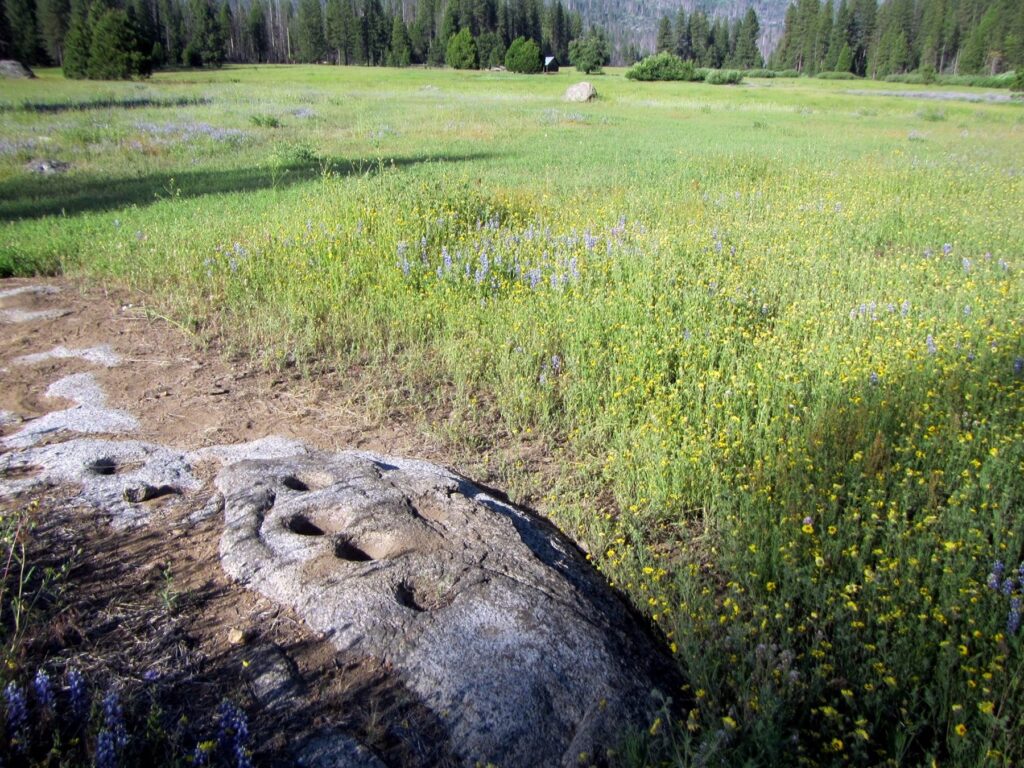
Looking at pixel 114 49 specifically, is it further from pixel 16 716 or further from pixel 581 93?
pixel 16 716

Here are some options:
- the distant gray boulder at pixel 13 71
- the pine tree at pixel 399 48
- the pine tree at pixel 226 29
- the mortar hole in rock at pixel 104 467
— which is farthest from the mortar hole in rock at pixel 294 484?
the pine tree at pixel 226 29

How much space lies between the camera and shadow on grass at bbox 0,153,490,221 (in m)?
11.2

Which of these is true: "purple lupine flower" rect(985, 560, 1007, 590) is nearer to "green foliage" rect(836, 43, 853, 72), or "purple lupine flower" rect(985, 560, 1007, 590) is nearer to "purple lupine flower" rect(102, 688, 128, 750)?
"purple lupine flower" rect(102, 688, 128, 750)

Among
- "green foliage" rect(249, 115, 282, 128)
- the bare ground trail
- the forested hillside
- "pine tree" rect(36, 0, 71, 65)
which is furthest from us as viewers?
the forested hillside

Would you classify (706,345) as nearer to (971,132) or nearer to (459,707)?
(459,707)

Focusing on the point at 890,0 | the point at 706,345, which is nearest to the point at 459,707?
the point at 706,345

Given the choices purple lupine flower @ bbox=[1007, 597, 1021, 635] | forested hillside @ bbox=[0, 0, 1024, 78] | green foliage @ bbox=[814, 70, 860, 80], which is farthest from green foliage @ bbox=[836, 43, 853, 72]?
purple lupine flower @ bbox=[1007, 597, 1021, 635]

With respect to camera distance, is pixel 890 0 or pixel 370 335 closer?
pixel 370 335

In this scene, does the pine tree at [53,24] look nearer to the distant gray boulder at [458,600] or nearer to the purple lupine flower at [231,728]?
the distant gray boulder at [458,600]

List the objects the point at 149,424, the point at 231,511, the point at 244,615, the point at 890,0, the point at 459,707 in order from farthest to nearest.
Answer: the point at 890,0, the point at 149,424, the point at 231,511, the point at 244,615, the point at 459,707

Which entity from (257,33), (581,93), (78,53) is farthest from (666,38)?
(78,53)

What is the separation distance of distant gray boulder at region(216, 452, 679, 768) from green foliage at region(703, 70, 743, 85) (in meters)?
65.1

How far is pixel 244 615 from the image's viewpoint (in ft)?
9.05

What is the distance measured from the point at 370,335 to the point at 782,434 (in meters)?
3.53
